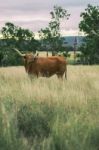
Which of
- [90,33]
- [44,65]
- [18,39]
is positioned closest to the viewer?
[44,65]

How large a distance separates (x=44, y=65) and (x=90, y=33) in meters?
44.6

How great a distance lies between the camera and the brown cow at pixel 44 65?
64.1 feet

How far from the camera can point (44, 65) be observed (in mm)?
19891

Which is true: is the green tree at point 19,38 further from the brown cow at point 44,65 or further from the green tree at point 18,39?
the brown cow at point 44,65

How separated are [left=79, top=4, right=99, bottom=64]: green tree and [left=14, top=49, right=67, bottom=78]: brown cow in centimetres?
4014

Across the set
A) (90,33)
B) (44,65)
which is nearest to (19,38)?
(90,33)

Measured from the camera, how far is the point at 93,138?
25.3ft

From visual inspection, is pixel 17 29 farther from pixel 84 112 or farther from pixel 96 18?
pixel 84 112

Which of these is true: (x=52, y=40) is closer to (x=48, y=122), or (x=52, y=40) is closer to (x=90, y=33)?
(x=90, y=33)

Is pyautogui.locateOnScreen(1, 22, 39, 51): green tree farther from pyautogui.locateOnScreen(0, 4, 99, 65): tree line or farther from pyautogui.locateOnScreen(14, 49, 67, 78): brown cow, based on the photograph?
pyautogui.locateOnScreen(14, 49, 67, 78): brown cow

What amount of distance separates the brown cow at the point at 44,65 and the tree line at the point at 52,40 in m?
39.5

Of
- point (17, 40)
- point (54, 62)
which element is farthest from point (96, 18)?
point (54, 62)

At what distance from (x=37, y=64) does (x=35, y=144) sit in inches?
476

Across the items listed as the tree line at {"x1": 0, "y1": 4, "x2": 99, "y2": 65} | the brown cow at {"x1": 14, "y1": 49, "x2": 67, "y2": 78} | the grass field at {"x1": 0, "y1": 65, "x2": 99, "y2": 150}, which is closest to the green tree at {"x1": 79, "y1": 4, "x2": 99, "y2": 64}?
the tree line at {"x1": 0, "y1": 4, "x2": 99, "y2": 65}
